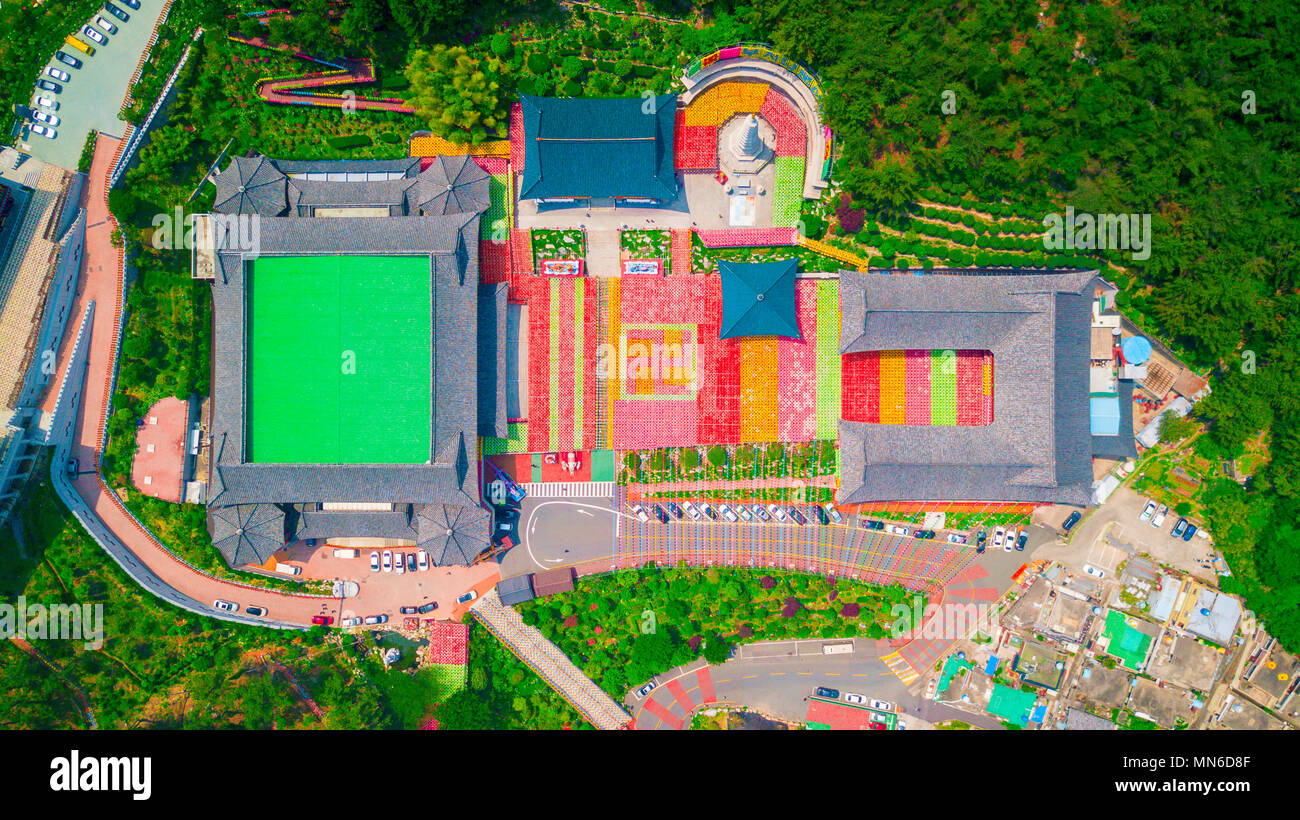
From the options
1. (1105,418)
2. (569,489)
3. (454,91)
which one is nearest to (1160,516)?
(1105,418)

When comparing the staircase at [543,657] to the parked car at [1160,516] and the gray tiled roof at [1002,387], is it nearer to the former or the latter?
the gray tiled roof at [1002,387]

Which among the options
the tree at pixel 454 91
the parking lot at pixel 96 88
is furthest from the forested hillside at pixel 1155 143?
the parking lot at pixel 96 88

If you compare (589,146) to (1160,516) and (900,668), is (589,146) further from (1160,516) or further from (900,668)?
(1160,516)

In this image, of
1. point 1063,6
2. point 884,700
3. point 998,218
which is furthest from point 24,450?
point 1063,6

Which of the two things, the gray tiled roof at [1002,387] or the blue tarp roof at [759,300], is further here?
the blue tarp roof at [759,300]

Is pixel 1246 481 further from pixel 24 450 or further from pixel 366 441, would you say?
pixel 24 450

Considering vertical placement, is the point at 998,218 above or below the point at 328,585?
above
